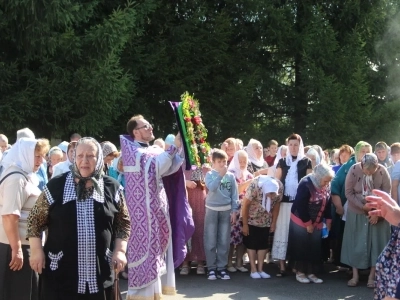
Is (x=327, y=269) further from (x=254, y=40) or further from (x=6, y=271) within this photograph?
(x=254, y=40)

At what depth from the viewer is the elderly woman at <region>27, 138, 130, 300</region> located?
4297 millimetres

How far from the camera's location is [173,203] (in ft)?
24.0

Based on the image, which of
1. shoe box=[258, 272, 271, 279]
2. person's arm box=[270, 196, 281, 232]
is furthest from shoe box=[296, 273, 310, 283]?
person's arm box=[270, 196, 281, 232]

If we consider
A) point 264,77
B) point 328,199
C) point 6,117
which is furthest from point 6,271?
→ point 264,77

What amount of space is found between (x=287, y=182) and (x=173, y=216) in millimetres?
2298

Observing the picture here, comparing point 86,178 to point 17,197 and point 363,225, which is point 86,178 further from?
point 363,225

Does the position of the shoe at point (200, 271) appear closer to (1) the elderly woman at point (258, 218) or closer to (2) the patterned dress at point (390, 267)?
(1) the elderly woman at point (258, 218)

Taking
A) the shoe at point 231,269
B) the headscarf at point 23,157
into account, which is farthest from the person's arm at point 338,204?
the headscarf at point 23,157

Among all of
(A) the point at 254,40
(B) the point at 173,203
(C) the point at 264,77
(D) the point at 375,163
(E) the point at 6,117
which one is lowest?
(B) the point at 173,203

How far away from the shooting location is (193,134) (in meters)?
6.52

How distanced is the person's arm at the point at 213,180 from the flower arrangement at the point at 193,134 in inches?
86.1

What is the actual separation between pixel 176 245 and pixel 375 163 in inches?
109

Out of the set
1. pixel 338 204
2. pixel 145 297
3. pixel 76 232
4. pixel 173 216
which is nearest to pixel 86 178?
pixel 76 232

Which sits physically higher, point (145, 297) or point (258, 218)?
point (258, 218)
